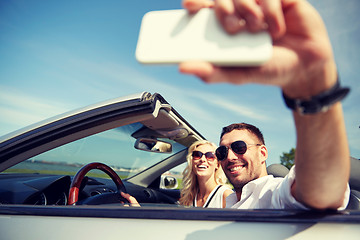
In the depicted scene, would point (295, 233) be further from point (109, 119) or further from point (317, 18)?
point (109, 119)

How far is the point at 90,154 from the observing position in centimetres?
266

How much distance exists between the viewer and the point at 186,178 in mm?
4047

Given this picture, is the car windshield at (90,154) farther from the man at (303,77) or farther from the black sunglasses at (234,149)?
the man at (303,77)

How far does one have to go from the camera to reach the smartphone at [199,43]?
0.68 m

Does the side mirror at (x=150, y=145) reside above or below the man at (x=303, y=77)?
above

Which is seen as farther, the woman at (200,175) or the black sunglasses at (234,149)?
the woman at (200,175)

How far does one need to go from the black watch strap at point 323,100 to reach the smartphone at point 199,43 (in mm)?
333

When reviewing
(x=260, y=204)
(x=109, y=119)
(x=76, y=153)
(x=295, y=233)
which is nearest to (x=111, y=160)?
(x=76, y=153)

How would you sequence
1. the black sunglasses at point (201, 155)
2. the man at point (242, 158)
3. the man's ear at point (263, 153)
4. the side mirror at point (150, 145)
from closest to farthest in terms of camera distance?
the man at point (242, 158)
the man's ear at point (263, 153)
the side mirror at point (150, 145)
the black sunglasses at point (201, 155)

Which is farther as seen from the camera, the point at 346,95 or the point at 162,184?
the point at 162,184

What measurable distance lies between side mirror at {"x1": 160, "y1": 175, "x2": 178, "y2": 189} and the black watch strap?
3344 mm

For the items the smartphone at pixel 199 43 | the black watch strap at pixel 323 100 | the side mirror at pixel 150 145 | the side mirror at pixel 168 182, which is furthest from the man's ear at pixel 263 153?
the smartphone at pixel 199 43

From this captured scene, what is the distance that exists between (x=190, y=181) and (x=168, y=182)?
1.42 feet

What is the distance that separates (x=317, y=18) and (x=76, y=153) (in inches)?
89.5
